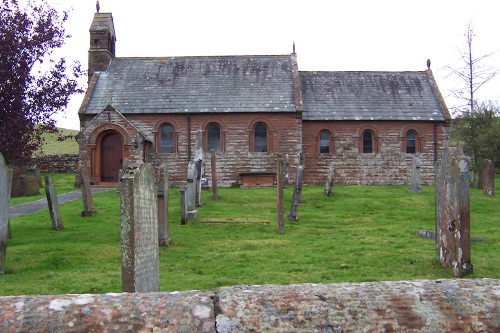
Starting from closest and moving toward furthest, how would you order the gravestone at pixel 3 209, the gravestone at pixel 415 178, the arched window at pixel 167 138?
the gravestone at pixel 3 209
the gravestone at pixel 415 178
the arched window at pixel 167 138

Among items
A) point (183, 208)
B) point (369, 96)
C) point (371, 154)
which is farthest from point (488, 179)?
point (183, 208)

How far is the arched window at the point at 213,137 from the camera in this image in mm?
29500

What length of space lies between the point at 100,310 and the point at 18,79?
10807mm

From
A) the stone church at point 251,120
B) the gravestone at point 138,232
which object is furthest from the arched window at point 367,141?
the gravestone at point 138,232

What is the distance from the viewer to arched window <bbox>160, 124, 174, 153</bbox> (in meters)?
29.4

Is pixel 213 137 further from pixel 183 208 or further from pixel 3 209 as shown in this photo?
pixel 3 209

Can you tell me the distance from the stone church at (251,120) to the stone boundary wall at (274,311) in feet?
84.4

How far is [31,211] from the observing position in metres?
17.2

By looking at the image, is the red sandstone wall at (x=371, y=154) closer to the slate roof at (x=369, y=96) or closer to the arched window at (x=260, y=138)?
the slate roof at (x=369, y=96)

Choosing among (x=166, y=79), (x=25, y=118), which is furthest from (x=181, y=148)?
(x=25, y=118)

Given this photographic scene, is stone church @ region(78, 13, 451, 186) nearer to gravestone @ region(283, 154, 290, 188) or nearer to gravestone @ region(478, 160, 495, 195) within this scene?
gravestone @ region(283, 154, 290, 188)

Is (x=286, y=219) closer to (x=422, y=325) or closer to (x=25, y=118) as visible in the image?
(x=25, y=118)

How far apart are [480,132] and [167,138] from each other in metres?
19.9

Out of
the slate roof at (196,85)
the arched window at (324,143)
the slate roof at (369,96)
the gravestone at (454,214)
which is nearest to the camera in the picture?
the gravestone at (454,214)
